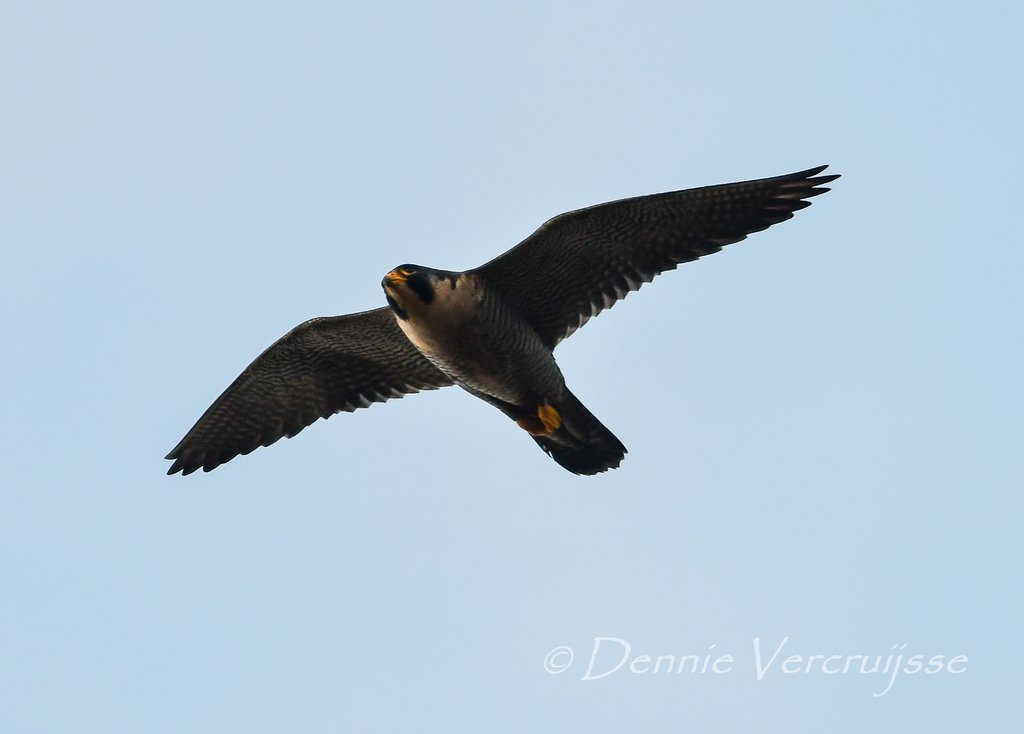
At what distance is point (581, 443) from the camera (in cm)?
1603

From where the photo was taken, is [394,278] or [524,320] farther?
[524,320]

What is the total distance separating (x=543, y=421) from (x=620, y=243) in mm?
1938

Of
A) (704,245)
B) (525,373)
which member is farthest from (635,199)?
(525,373)

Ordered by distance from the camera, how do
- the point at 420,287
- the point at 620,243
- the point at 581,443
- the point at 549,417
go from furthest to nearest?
the point at 581,443 → the point at 549,417 → the point at 620,243 → the point at 420,287

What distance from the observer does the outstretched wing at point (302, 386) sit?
16.4 meters

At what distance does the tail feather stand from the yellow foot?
5cm

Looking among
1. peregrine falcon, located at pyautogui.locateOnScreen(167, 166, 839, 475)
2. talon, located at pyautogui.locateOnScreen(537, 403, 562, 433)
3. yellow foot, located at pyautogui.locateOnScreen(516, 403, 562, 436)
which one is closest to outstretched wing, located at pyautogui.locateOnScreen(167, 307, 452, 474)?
peregrine falcon, located at pyautogui.locateOnScreen(167, 166, 839, 475)

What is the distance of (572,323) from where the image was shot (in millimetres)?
15727

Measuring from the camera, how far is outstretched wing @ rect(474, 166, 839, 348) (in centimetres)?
1497

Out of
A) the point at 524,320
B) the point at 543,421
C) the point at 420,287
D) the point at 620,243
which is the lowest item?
the point at 543,421

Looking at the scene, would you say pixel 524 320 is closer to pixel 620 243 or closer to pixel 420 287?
pixel 620 243

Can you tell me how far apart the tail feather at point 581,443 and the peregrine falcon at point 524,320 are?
0.01 m

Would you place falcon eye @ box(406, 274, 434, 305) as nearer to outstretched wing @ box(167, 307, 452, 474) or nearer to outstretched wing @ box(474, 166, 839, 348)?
outstretched wing @ box(474, 166, 839, 348)

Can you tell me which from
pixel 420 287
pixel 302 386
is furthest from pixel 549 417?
pixel 302 386
